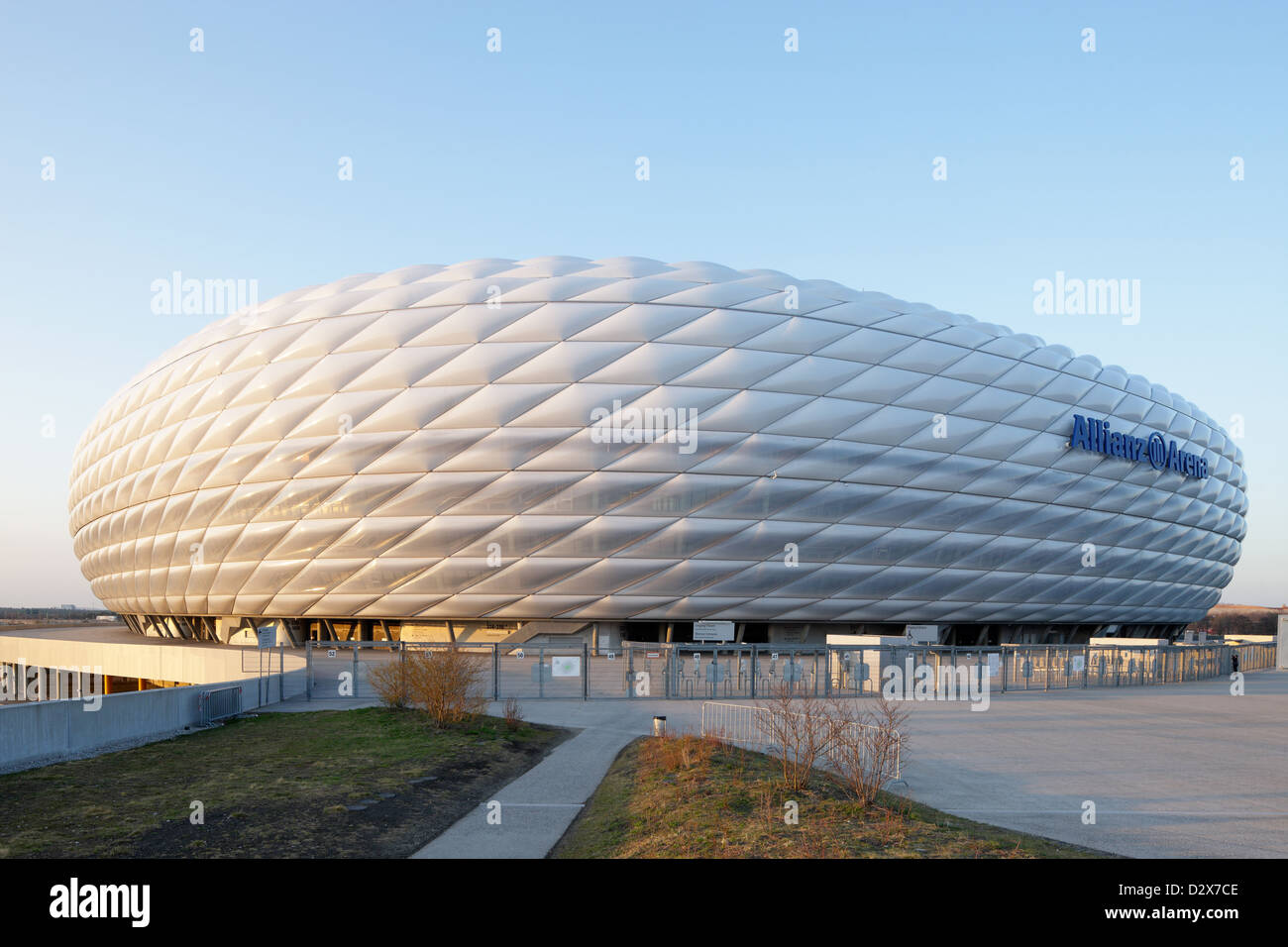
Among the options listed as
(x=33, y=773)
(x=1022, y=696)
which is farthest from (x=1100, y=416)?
(x=33, y=773)

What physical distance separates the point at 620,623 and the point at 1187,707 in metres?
20.1

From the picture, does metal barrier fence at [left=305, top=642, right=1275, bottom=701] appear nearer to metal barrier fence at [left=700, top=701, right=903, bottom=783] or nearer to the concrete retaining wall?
the concrete retaining wall

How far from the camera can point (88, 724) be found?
1449cm

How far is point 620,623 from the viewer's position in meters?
36.9

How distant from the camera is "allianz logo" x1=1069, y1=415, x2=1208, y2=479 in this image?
139 ft

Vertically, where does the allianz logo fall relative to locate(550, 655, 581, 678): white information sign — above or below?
above

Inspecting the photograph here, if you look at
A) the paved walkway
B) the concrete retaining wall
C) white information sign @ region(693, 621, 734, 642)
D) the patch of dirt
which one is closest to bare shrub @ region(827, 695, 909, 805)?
the paved walkway

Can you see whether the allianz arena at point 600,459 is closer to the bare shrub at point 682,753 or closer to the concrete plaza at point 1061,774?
the concrete plaza at point 1061,774

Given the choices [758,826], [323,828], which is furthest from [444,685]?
[758,826]

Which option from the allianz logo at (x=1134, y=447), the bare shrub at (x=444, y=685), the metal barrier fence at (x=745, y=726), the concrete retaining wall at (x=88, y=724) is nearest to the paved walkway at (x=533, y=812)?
the metal barrier fence at (x=745, y=726)

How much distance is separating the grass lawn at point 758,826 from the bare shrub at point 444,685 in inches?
234

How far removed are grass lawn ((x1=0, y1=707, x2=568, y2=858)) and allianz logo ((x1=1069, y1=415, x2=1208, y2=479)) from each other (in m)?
33.9

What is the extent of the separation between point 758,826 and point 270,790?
241 inches

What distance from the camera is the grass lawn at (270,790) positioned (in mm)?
8742
